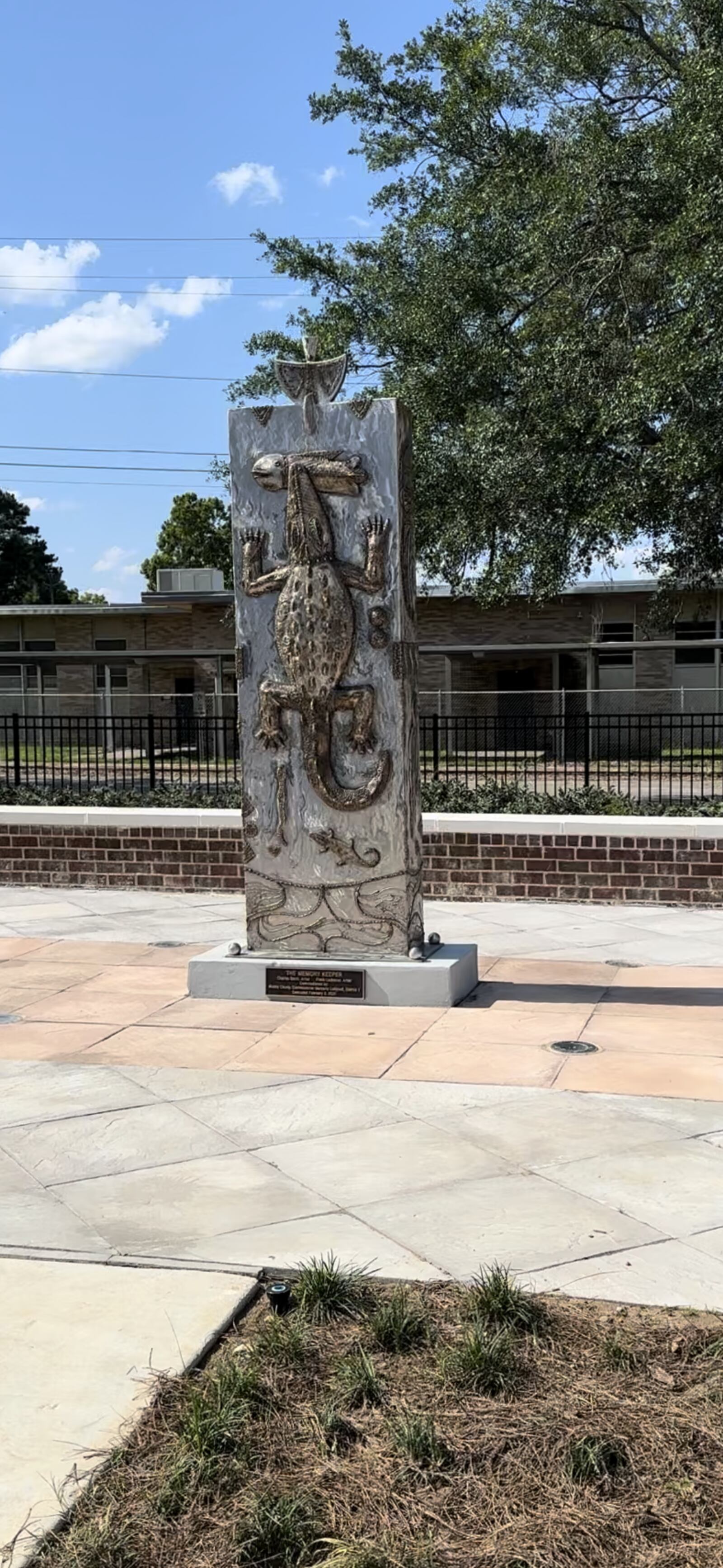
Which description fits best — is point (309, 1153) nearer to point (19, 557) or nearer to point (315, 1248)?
point (315, 1248)

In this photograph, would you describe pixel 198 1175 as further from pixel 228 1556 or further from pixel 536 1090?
pixel 228 1556

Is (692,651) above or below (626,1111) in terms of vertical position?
above

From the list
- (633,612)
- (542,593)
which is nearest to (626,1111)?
(542,593)

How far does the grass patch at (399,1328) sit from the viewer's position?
349cm

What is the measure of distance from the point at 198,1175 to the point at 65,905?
711 cm

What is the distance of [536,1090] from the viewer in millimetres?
5945

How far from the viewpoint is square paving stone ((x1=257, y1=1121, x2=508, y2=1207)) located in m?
4.77

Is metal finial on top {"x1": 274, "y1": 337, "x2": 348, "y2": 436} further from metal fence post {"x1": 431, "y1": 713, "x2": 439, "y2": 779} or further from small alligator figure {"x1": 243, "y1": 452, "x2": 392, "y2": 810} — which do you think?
metal fence post {"x1": 431, "y1": 713, "x2": 439, "y2": 779}

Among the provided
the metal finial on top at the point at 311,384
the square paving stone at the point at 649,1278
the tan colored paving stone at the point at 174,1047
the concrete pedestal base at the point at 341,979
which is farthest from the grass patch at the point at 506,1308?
the metal finial on top at the point at 311,384

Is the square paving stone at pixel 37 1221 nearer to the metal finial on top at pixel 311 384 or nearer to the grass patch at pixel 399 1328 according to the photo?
the grass patch at pixel 399 1328

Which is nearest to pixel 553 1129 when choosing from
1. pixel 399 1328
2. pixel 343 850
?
pixel 399 1328

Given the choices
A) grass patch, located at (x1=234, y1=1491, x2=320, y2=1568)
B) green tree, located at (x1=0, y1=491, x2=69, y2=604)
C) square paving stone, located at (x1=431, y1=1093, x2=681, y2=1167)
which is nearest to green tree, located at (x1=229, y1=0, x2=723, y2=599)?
square paving stone, located at (x1=431, y1=1093, x2=681, y2=1167)

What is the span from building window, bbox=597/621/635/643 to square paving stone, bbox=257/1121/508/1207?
76.9ft

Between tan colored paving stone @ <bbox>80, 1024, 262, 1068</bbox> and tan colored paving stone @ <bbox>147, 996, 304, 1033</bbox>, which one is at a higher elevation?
tan colored paving stone @ <bbox>147, 996, 304, 1033</bbox>
